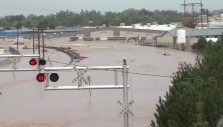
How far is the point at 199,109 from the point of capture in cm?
938

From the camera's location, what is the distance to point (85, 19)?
172 meters

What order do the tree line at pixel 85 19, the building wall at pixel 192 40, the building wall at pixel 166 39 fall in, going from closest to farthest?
the building wall at pixel 192 40 → the building wall at pixel 166 39 → the tree line at pixel 85 19

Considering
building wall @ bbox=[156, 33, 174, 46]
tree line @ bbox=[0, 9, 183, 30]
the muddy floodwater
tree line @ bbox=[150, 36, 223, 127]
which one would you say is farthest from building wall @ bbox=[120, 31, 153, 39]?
tree line @ bbox=[150, 36, 223, 127]

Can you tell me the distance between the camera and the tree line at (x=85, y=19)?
470ft

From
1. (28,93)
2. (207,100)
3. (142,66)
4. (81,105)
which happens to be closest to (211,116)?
(207,100)

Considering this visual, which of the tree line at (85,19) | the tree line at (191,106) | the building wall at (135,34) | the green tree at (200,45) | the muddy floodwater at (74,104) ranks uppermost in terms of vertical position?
the tree line at (85,19)

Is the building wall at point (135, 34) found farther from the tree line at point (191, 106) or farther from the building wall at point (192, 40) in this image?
the tree line at point (191, 106)

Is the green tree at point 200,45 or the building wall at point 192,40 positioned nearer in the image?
the green tree at point 200,45

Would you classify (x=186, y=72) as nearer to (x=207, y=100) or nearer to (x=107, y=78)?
(x=207, y=100)

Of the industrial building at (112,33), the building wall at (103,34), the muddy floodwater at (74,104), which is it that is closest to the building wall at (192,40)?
the industrial building at (112,33)

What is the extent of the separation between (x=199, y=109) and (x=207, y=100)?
1115 millimetres

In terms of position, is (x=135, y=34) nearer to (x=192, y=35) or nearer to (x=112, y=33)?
(x=112, y=33)

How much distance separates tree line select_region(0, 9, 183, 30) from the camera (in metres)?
143

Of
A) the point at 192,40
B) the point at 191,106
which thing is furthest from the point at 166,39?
the point at 191,106
